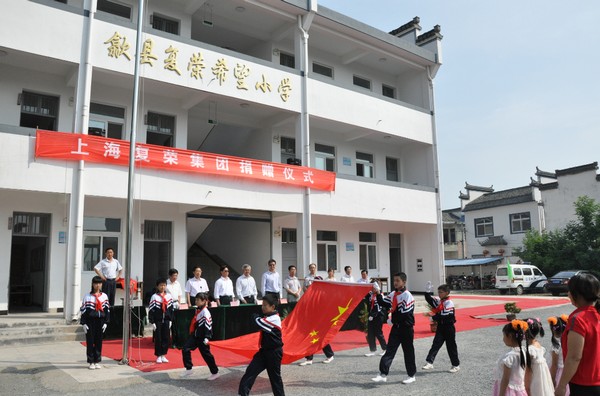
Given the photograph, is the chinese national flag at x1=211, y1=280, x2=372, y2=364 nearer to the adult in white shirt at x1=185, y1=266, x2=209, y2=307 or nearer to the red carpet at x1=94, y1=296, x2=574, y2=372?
the red carpet at x1=94, y1=296, x2=574, y2=372

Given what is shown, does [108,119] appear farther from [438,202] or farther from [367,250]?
[438,202]

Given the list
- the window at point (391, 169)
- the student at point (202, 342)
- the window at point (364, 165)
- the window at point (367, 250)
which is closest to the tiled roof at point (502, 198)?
the window at point (391, 169)

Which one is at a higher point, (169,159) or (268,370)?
(169,159)

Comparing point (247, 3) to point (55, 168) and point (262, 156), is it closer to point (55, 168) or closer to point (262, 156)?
point (262, 156)

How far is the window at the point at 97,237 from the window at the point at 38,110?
2.94m

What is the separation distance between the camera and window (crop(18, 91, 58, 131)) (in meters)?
13.4

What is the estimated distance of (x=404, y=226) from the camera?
22828mm

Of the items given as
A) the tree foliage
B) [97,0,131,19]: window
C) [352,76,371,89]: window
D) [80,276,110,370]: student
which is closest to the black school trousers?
[80,276,110,370]: student

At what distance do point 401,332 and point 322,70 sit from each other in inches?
575

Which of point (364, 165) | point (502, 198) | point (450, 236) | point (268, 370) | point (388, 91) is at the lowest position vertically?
point (268, 370)

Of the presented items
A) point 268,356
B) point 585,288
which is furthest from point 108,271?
point 585,288

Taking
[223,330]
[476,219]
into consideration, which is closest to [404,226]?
[223,330]

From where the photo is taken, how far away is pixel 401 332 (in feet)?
24.6

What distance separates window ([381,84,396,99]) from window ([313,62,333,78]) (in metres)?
3.43
